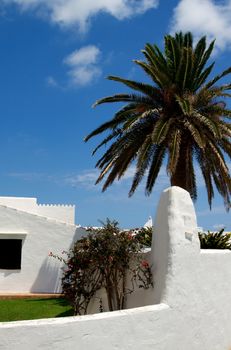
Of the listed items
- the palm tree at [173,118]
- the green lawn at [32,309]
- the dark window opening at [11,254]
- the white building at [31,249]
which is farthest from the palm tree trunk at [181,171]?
the dark window opening at [11,254]

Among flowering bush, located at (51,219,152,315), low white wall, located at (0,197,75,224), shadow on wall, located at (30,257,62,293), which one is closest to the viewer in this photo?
flowering bush, located at (51,219,152,315)

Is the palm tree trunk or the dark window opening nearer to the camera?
the palm tree trunk

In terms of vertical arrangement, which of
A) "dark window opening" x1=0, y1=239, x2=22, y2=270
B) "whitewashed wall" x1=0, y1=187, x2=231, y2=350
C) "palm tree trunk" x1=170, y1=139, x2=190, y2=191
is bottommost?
"whitewashed wall" x1=0, y1=187, x2=231, y2=350

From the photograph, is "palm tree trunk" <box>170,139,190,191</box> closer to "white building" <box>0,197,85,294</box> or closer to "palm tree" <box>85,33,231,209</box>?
"palm tree" <box>85,33,231,209</box>

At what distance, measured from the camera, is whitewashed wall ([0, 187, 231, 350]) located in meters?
4.70

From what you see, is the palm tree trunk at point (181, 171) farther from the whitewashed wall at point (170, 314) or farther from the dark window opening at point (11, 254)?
the dark window opening at point (11, 254)

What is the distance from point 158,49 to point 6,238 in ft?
29.7

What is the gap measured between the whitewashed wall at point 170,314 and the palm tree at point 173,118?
21.4ft

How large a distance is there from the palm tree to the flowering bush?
5838 millimetres

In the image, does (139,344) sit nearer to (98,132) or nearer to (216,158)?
(216,158)

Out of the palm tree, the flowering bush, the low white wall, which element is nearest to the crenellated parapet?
the low white wall

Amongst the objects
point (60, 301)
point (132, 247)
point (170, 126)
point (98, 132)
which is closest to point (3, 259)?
point (60, 301)

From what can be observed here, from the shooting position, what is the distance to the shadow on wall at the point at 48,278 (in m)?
17.0

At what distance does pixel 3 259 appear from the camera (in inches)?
693
